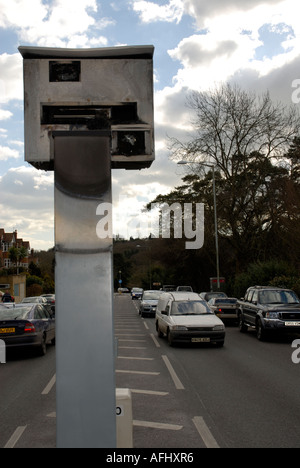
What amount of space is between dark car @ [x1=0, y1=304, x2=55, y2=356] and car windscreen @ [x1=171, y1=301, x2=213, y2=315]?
4.44 m

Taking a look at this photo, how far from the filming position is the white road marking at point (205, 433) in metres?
5.52

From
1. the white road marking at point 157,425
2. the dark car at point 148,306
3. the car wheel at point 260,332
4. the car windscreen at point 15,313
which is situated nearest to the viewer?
the white road marking at point 157,425

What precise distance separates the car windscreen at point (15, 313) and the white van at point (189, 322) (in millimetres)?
4389

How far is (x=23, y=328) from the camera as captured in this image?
12898mm

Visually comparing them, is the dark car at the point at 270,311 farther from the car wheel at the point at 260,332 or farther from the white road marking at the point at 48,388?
the white road marking at the point at 48,388

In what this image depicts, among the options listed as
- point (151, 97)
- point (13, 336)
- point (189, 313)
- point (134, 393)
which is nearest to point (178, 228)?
point (189, 313)

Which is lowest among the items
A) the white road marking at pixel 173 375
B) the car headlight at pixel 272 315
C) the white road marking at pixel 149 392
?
the white road marking at pixel 173 375

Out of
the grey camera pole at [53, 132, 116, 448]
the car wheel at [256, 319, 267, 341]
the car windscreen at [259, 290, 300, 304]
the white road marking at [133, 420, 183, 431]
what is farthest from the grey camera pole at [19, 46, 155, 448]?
the car windscreen at [259, 290, 300, 304]

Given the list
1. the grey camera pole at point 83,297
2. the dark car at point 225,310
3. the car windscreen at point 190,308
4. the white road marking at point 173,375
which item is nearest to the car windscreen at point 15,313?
the white road marking at point 173,375

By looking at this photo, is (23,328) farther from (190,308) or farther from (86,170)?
(86,170)

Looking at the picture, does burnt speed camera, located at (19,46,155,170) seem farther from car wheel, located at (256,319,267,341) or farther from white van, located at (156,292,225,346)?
car wheel, located at (256,319,267,341)

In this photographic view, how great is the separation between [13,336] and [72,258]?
1020 centimetres

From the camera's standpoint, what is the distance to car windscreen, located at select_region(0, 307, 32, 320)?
43.8 feet

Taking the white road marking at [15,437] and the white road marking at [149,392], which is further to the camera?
the white road marking at [149,392]
